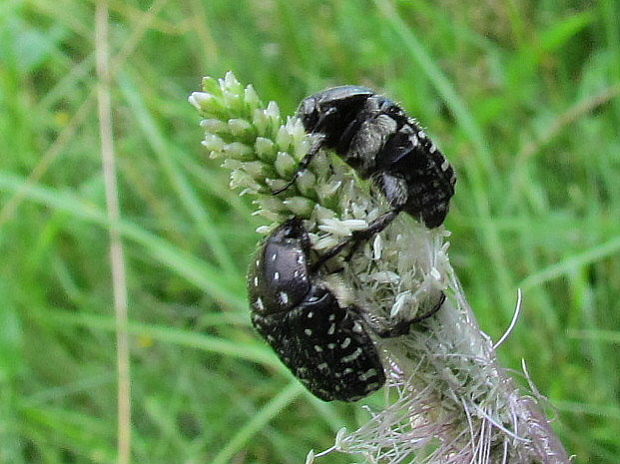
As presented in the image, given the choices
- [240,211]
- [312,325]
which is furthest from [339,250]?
[240,211]

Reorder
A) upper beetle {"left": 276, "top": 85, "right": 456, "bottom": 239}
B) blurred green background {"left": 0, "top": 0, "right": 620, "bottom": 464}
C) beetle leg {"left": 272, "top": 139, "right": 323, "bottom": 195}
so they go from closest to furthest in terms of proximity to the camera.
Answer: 1. beetle leg {"left": 272, "top": 139, "right": 323, "bottom": 195}
2. upper beetle {"left": 276, "top": 85, "right": 456, "bottom": 239}
3. blurred green background {"left": 0, "top": 0, "right": 620, "bottom": 464}

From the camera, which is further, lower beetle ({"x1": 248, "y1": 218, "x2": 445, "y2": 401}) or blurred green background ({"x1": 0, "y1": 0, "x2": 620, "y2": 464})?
blurred green background ({"x1": 0, "y1": 0, "x2": 620, "y2": 464})

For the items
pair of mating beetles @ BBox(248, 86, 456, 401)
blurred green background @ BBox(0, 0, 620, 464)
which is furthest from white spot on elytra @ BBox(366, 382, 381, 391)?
blurred green background @ BBox(0, 0, 620, 464)

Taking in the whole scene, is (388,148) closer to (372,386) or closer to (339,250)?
(339,250)

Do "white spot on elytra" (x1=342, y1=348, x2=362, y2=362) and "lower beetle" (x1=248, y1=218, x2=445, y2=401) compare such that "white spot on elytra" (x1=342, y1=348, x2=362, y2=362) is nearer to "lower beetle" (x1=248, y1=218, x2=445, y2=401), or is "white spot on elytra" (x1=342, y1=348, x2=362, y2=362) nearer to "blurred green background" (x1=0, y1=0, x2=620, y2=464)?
"lower beetle" (x1=248, y1=218, x2=445, y2=401)

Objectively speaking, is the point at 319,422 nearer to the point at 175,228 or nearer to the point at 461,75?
the point at 175,228

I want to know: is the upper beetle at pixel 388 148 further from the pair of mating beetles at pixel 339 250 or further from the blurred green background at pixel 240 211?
the blurred green background at pixel 240 211

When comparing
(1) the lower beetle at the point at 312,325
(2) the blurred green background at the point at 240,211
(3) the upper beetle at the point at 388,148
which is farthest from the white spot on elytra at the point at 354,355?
(2) the blurred green background at the point at 240,211
